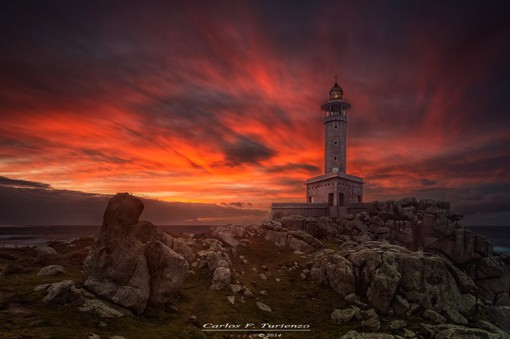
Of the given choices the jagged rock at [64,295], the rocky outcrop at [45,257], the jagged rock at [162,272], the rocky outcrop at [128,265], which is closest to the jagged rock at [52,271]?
the rocky outcrop at [45,257]

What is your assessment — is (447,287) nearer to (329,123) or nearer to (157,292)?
(157,292)

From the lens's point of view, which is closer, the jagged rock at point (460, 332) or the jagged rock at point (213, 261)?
the jagged rock at point (460, 332)

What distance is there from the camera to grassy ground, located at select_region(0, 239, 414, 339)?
16.0 meters

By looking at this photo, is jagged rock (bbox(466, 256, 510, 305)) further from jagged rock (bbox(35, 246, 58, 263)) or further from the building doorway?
jagged rock (bbox(35, 246, 58, 263))

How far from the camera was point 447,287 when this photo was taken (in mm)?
28938

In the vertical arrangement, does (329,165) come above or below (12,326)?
above

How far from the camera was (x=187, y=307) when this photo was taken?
24000 millimetres

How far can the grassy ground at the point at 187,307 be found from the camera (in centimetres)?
1601

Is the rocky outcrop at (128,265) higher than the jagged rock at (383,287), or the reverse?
the rocky outcrop at (128,265)

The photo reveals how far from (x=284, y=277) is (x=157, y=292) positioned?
17908mm

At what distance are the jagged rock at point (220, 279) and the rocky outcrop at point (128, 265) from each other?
642 cm

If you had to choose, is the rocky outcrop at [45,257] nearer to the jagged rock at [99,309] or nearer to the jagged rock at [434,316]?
the jagged rock at [99,309]

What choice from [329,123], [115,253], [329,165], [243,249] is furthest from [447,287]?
[329,123]

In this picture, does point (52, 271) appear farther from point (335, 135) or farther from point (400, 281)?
point (335, 135)
